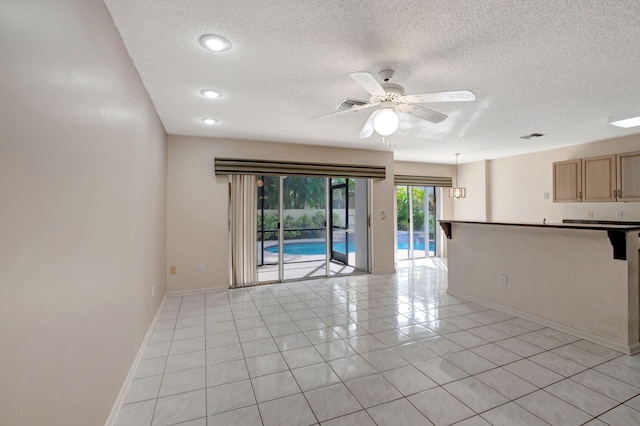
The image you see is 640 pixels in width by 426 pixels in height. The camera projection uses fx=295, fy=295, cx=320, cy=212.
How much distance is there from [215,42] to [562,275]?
154 inches

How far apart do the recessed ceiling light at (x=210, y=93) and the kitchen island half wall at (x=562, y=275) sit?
11.8 feet

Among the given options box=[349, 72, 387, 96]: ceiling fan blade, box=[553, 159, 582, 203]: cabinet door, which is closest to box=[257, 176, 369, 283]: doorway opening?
box=[349, 72, 387, 96]: ceiling fan blade

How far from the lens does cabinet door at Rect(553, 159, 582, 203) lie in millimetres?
4961

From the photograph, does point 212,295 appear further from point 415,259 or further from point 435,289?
point 415,259

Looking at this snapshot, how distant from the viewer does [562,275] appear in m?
3.11

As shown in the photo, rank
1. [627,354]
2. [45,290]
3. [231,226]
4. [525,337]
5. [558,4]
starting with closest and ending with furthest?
[45,290]
[558,4]
[627,354]
[525,337]
[231,226]

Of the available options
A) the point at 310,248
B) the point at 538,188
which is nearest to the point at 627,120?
the point at 538,188

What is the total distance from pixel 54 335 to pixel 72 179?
25.3 inches

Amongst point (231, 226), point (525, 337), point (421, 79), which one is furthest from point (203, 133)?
point (525, 337)

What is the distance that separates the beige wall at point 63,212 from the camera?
34.9 inches

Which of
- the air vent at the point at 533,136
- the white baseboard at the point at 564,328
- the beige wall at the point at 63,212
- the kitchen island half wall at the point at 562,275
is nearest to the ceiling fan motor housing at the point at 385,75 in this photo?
the beige wall at the point at 63,212

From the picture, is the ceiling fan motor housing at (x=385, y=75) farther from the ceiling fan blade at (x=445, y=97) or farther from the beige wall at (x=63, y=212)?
the beige wall at (x=63, y=212)

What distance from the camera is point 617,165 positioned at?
4.49m

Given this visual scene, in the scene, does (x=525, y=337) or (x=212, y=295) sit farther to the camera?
(x=212, y=295)
